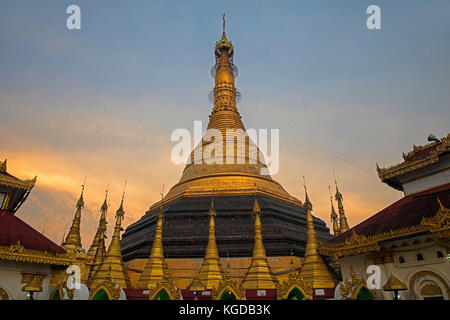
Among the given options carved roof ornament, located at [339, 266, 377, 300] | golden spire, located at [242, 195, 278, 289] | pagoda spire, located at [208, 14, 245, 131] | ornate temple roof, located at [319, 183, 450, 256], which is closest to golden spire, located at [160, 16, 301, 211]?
pagoda spire, located at [208, 14, 245, 131]

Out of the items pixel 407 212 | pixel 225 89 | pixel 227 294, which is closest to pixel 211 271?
pixel 227 294

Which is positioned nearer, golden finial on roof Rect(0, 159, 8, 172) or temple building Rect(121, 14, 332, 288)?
golden finial on roof Rect(0, 159, 8, 172)

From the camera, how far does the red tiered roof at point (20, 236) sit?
14867 millimetres

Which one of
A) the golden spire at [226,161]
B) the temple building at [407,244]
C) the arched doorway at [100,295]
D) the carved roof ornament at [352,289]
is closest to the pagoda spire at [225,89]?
the golden spire at [226,161]

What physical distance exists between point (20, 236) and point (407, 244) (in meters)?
19.3

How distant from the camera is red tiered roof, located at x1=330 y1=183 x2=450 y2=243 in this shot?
13016mm

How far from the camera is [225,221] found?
24453 mm

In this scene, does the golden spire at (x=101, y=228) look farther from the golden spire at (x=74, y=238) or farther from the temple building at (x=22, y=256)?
the temple building at (x=22, y=256)

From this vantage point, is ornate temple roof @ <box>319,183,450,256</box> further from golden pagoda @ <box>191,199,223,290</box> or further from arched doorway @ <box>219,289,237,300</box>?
golden pagoda @ <box>191,199,223,290</box>

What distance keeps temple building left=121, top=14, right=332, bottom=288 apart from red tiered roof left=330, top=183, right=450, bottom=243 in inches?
259

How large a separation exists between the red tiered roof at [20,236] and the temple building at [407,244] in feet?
50.8

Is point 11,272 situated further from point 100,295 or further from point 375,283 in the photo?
point 375,283

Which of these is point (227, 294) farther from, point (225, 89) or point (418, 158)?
point (225, 89)

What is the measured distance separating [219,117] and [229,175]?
10557 millimetres
